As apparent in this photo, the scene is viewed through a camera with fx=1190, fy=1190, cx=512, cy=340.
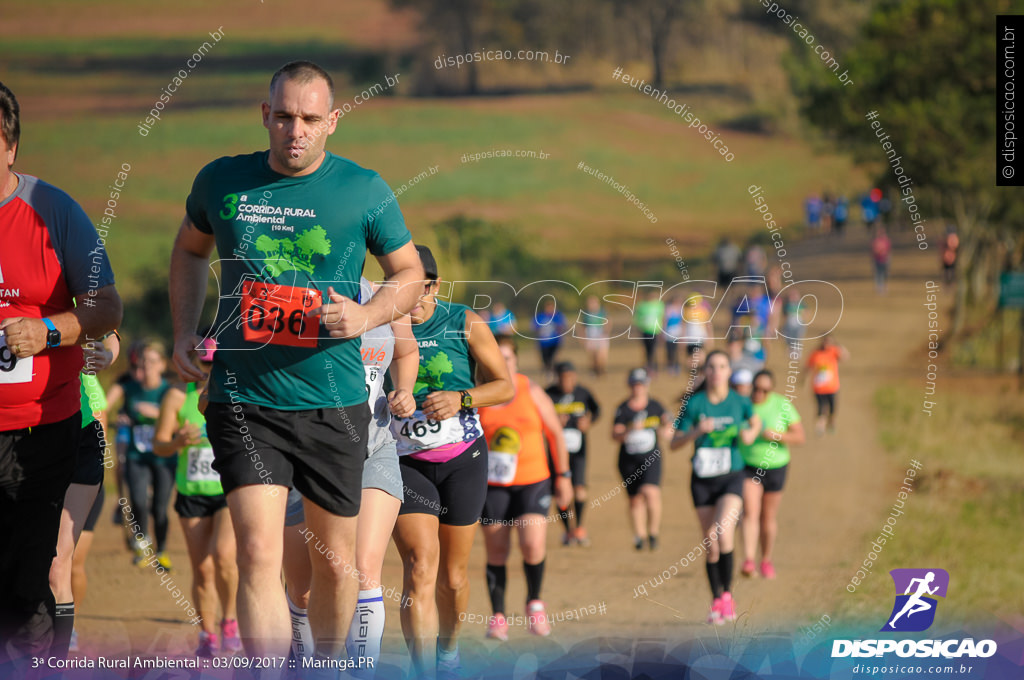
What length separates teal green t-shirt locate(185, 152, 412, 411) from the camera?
4.02 m

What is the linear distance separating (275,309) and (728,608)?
208 inches

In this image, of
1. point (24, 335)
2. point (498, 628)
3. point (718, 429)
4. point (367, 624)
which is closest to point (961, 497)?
point (718, 429)

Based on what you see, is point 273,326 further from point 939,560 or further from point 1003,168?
point 939,560

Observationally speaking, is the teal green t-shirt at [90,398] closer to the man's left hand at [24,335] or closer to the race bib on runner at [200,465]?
the man's left hand at [24,335]

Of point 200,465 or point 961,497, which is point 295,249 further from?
point 961,497

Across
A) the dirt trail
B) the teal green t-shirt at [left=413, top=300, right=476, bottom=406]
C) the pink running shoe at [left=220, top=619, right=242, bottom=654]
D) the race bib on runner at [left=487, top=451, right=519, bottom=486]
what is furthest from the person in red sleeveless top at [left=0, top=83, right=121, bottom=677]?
the race bib on runner at [left=487, top=451, right=519, bottom=486]

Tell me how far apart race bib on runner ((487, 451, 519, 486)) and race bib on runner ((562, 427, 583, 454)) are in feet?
9.75

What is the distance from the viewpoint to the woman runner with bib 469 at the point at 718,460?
27.7 ft

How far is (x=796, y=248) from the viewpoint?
43.5 meters

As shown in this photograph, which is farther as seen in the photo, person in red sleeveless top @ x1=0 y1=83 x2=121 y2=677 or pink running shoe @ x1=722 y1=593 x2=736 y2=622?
pink running shoe @ x1=722 y1=593 x2=736 y2=622

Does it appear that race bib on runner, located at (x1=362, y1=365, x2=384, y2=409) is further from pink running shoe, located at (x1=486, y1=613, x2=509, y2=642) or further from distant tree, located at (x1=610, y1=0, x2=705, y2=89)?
distant tree, located at (x1=610, y1=0, x2=705, y2=89)

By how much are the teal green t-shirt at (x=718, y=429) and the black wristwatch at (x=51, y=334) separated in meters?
5.49

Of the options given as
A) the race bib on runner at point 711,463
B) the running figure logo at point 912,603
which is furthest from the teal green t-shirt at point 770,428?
the running figure logo at point 912,603

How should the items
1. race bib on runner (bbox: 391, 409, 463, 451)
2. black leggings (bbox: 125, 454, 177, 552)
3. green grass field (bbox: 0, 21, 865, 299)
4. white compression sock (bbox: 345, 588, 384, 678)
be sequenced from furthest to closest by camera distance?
green grass field (bbox: 0, 21, 865, 299)
black leggings (bbox: 125, 454, 177, 552)
race bib on runner (bbox: 391, 409, 463, 451)
white compression sock (bbox: 345, 588, 384, 678)
